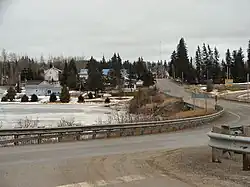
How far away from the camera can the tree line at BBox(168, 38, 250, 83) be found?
150m

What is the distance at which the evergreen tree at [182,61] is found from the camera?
15062 cm

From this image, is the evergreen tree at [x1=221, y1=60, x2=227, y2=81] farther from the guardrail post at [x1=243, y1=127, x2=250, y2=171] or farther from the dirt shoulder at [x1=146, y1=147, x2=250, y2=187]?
the guardrail post at [x1=243, y1=127, x2=250, y2=171]

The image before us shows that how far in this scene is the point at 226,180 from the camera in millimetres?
8555

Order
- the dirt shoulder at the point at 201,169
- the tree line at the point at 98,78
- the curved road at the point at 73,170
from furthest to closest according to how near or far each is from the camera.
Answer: the tree line at the point at 98,78
the dirt shoulder at the point at 201,169
the curved road at the point at 73,170

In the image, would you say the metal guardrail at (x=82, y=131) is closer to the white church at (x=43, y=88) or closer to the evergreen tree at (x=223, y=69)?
the white church at (x=43, y=88)

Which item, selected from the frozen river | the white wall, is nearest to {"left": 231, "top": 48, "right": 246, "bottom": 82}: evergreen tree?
the white wall

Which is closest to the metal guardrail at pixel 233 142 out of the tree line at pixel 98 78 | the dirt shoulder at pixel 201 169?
the dirt shoulder at pixel 201 169

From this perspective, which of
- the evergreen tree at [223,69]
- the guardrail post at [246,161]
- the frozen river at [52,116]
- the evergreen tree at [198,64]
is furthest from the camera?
the evergreen tree at [198,64]

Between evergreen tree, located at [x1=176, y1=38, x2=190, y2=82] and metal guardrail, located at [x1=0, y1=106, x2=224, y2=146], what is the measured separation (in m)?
123

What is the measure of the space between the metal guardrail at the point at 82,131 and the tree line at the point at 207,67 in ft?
401

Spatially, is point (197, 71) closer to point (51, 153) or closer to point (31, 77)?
point (31, 77)

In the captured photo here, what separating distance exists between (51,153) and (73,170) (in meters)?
3.73

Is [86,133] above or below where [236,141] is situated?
below

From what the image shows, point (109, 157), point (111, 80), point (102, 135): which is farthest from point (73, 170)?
point (111, 80)
